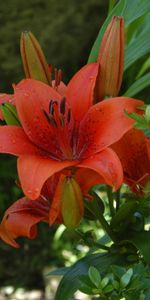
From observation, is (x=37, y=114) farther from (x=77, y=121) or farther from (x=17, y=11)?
(x=17, y=11)

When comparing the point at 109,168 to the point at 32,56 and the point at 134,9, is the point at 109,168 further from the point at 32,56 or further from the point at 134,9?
the point at 134,9

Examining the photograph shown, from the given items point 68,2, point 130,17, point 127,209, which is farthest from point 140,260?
point 68,2

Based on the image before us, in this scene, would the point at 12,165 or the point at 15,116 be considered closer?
the point at 15,116

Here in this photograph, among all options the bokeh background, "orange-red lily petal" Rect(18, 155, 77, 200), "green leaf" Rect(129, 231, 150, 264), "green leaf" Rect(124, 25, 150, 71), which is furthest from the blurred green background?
"orange-red lily petal" Rect(18, 155, 77, 200)

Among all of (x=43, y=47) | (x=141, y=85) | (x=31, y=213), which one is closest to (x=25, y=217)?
(x=31, y=213)

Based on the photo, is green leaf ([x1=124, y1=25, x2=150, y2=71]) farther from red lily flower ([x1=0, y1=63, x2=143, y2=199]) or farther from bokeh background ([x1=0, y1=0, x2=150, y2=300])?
bokeh background ([x1=0, y1=0, x2=150, y2=300])

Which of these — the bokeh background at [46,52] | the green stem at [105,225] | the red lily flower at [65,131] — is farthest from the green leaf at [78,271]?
the bokeh background at [46,52]
